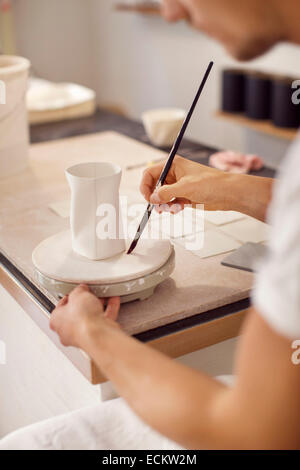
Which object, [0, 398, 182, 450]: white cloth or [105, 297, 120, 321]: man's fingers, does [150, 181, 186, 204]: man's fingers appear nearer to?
[105, 297, 120, 321]: man's fingers

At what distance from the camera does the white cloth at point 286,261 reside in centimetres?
59

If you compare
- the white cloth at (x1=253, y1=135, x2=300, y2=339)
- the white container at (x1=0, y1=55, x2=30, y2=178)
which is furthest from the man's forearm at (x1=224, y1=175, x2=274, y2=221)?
the white container at (x1=0, y1=55, x2=30, y2=178)

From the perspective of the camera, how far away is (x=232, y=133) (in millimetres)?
4074

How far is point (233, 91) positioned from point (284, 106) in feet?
1.59

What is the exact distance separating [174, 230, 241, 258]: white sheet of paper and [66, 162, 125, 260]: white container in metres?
0.22

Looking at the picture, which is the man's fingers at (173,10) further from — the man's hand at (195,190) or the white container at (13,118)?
the white container at (13,118)

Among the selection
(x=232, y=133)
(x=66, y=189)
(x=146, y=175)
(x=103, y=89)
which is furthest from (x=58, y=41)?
(x=146, y=175)

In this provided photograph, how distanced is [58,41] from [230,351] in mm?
4374

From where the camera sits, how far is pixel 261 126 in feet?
10.9

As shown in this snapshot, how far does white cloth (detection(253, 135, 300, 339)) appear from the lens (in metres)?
0.59

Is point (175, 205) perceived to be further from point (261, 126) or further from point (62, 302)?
point (261, 126)

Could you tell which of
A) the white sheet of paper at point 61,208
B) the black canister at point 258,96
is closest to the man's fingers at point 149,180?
the white sheet of paper at point 61,208
